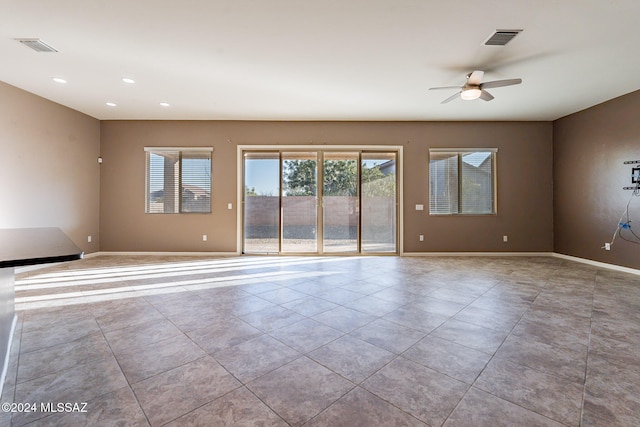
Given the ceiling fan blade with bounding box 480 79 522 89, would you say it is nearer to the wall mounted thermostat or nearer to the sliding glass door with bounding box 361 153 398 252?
the sliding glass door with bounding box 361 153 398 252

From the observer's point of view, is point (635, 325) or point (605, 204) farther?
point (605, 204)

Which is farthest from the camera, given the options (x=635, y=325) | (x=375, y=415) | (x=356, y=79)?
(x=356, y=79)

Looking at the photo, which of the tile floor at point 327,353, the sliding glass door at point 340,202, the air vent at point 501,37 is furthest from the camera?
the sliding glass door at point 340,202

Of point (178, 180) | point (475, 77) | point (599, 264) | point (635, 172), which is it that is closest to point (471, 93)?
point (475, 77)

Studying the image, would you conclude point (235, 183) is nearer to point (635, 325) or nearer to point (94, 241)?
point (94, 241)

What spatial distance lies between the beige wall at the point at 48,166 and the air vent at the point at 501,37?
22.0 feet

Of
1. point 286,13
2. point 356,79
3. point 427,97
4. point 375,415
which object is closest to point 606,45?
point 427,97

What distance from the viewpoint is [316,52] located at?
3.30 meters

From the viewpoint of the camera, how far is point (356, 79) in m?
3.99

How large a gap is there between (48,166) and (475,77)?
6.93 meters

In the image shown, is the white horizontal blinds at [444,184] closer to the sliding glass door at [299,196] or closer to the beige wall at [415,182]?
the beige wall at [415,182]

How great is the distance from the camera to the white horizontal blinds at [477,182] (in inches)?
232

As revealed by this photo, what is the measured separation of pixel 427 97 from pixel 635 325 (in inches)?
151

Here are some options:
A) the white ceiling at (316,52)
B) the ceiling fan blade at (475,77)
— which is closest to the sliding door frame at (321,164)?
the white ceiling at (316,52)
